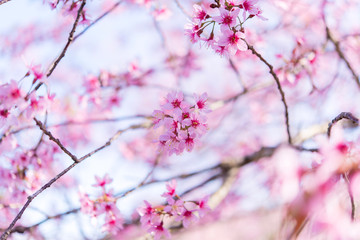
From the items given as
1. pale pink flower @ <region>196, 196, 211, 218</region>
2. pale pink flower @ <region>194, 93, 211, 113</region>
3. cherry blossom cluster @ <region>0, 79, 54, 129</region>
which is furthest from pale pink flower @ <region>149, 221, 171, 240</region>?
cherry blossom cluster @ <region>0, 79, 54, 129</region>

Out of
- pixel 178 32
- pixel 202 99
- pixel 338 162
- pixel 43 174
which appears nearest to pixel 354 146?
pixel 338 162

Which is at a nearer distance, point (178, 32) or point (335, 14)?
point (335, 14)

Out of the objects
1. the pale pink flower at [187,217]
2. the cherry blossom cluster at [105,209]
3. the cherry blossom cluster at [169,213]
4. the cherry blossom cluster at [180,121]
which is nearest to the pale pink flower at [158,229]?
the cherry blossom cluster at [169,213]

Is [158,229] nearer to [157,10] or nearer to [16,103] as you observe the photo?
[16,103]

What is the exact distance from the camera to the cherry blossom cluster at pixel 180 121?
2.23m

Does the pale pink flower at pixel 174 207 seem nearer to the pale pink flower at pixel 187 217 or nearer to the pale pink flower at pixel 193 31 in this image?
the pale pink flower at pixel 187 217

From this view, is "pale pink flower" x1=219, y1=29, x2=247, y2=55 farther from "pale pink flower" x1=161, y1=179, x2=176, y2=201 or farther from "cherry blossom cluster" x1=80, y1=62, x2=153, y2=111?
"cherry blossom cluster" x1=80, y1=62, x2=153, y2=111

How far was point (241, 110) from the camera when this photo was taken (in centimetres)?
820

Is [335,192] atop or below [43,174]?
below

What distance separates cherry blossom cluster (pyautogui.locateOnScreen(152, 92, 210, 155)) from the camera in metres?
2.23

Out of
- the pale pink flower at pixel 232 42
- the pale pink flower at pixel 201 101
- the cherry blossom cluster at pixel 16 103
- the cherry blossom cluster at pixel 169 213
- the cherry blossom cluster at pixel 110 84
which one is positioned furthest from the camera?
the cherry blossom cluster at pixel 110 84

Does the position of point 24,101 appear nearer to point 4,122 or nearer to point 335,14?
point 4,122

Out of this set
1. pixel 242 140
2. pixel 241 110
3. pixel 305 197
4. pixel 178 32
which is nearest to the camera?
pixel 305 197

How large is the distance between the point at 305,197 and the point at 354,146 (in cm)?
51
